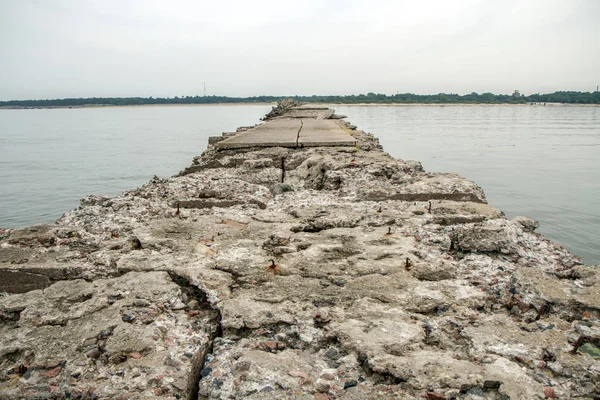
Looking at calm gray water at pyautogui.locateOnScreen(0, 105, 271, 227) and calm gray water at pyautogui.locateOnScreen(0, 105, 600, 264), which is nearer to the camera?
calm gray water at pyautogui.locateOnScreen(0, 105, 600, 264)

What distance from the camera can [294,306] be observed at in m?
2.17

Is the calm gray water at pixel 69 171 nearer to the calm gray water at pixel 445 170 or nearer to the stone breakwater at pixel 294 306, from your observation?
the calm gray water at pixel 445 170

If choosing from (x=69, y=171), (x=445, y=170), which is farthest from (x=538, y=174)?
(x=69, y=171)

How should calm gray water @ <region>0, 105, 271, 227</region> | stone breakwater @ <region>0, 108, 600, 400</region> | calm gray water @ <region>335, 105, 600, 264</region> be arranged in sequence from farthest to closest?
calm gray water @ <region>0, 105, 271, 227</region> → calm gray water @ <region>335, 105, 600, 264</region> → stone breakwater @ <region>0, 108, 600, 400</region>

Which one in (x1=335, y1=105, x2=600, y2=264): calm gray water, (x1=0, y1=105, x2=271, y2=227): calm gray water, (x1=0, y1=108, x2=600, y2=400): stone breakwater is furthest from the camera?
(x1=0, y1=105, x2=271, y2=227): calm gray water

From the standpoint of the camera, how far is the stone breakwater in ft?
5.46

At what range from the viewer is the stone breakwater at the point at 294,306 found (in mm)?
1665

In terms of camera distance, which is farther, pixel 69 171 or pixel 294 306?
pixel 69 171

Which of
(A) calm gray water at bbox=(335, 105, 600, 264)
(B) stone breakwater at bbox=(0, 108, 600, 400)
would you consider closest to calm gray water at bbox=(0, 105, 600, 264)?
(A) calm gray water at bbox=(335, 105, 600, 264)

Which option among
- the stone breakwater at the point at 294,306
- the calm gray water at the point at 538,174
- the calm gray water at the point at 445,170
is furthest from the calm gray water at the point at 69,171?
the calm gray water at the point at 538,174

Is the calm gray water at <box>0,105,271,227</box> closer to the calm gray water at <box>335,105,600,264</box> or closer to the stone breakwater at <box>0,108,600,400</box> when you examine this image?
the stone breakwater at <box>0,108,600,400</box>

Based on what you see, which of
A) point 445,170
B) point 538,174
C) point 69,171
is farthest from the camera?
point 69,171

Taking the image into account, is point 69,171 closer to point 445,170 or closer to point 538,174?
point 445,170

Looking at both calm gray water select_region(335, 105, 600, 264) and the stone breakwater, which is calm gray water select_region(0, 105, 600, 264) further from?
the stone breakwater
